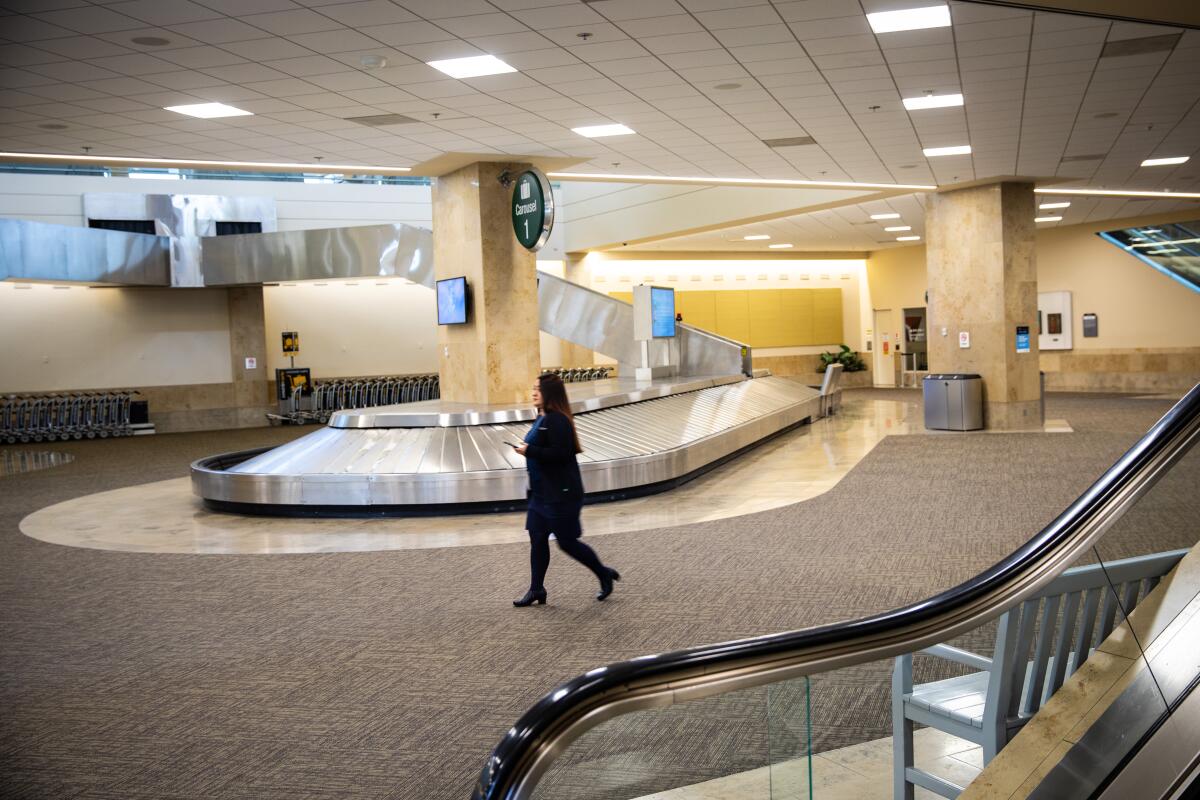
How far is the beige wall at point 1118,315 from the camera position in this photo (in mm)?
22484

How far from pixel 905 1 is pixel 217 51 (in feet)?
17.5


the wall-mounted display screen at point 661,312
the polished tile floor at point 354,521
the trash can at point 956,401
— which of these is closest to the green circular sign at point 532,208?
the polished tile floor at point 354,521

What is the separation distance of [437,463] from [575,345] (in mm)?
16707

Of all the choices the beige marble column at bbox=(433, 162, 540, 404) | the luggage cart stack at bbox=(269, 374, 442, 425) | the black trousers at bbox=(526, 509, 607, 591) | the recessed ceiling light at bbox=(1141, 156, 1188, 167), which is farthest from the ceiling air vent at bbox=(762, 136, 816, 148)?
the luggage cart stack at bbox=(269, 374, 442, 425)

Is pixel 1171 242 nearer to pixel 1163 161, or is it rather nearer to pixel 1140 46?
pixel 1163 161

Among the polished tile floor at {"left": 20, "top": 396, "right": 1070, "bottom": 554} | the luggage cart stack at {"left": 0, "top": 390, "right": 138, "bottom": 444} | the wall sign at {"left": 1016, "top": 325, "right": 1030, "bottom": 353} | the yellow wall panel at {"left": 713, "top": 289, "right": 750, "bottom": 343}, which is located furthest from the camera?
the yellow wall panel at {"left": 713, "top": 289, "right": 750, "bottom": 343}

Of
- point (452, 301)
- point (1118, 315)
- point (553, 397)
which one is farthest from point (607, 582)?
point (1118, 315)

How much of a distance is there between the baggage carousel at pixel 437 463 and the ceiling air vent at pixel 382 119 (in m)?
3.25

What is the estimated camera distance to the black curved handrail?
1842 mm

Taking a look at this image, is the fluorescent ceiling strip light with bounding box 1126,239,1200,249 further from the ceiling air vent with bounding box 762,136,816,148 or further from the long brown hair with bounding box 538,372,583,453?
the long brown hair with bounding box 538,372,583,453

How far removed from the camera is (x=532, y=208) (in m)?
11.9

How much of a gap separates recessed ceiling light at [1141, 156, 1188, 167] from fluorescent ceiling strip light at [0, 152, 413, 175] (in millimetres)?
11295

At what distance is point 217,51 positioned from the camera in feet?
25.2

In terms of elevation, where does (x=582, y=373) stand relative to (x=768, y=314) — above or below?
below
